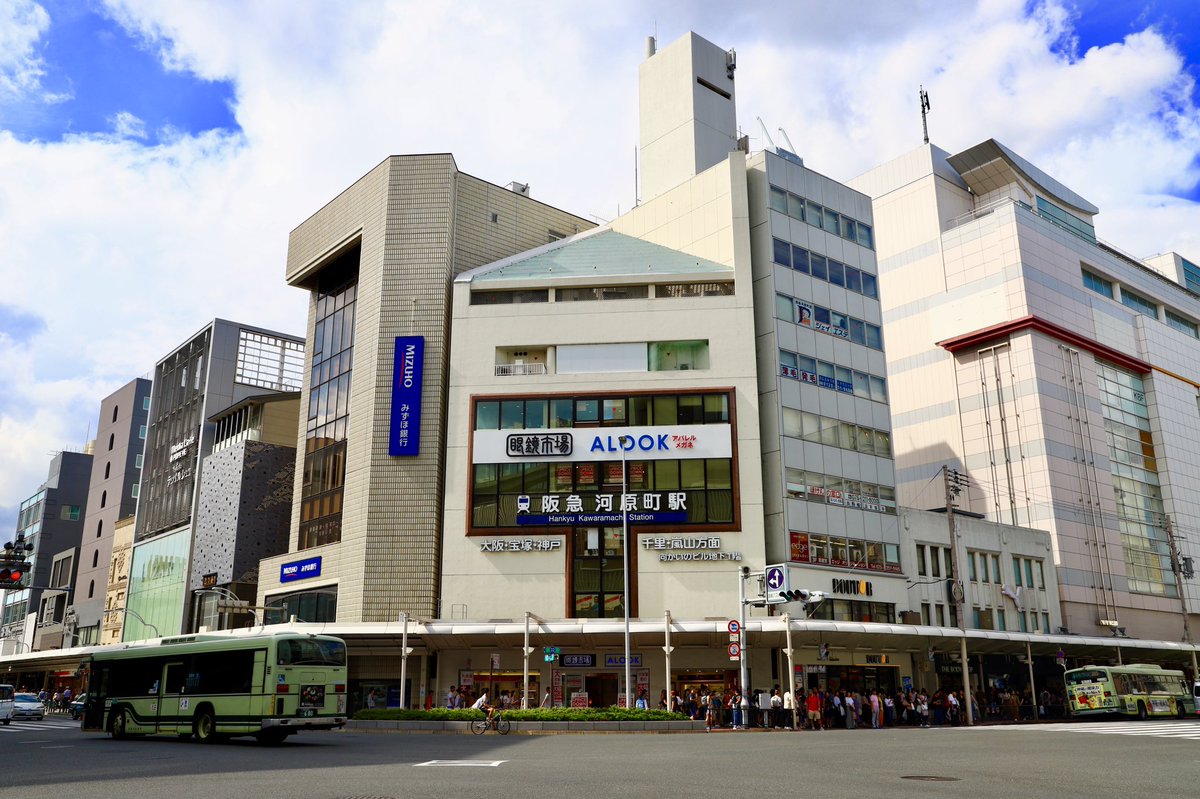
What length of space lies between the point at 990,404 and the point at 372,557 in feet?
147

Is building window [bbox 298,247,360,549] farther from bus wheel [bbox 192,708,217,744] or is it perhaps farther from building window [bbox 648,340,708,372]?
bus wheel [bbox 192,708,217,744]

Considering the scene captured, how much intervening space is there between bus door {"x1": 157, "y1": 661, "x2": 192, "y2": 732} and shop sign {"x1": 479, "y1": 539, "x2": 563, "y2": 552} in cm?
1994

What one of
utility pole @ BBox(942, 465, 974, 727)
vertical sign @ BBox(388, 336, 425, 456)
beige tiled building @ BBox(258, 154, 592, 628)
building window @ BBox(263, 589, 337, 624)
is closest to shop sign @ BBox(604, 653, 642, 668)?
beige tiled building @ BBox(258, 154, 592, 628)

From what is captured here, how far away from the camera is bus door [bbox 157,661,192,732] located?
28.2m

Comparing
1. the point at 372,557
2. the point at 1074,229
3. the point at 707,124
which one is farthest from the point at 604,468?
the point at 1074,229

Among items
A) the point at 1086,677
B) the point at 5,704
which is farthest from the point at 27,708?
the point at 1086,677

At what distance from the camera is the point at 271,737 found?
2741 centimetres

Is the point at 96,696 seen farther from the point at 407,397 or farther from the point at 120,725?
the point at 407,397

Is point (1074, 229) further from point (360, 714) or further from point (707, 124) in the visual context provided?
point (360, 714)

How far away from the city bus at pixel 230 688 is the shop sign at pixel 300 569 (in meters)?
22.4

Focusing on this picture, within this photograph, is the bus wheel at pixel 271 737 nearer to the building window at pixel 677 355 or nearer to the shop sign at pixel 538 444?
the shop sign at pixel 538 444

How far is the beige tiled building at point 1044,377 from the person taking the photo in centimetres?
6694

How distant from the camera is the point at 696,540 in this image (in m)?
46.6

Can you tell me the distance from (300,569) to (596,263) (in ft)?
76.2
